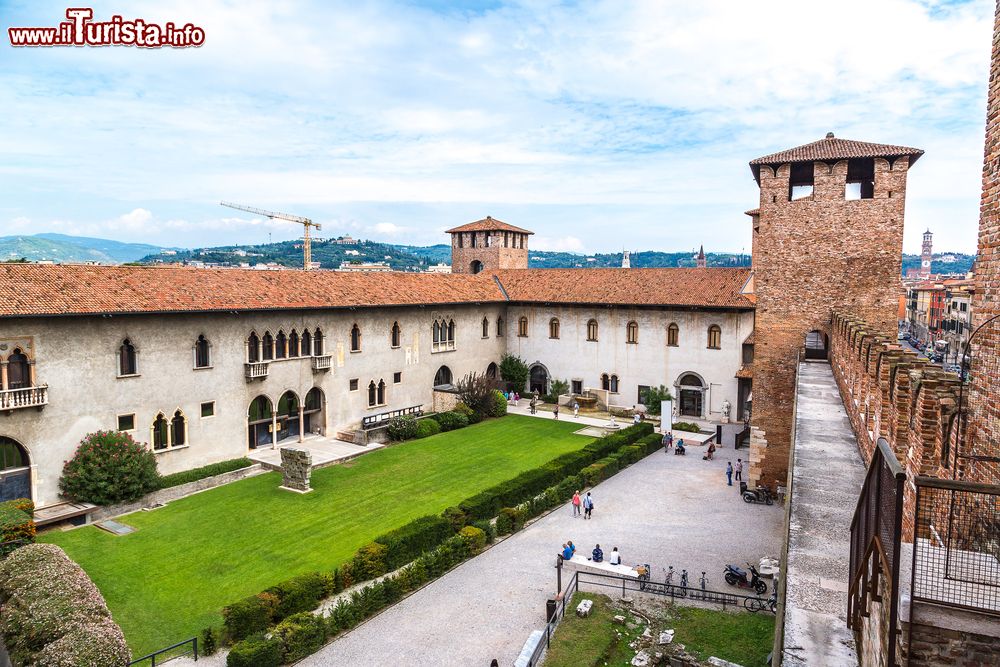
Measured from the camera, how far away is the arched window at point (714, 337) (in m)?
39.6

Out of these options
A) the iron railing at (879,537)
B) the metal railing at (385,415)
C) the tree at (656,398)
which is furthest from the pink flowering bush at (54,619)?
the tree at (656,398)

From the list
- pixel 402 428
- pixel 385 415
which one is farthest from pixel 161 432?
pixel 385 415

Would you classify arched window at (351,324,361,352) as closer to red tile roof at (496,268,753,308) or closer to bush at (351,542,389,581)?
red tile roof at (496,268,753,308)

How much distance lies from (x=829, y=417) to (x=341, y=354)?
25.1 meters

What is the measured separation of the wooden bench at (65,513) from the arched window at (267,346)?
10.1 metres

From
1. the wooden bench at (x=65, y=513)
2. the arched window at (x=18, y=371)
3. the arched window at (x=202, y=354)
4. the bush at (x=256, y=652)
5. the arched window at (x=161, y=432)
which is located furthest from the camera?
the arched window at (x=202, y=354)

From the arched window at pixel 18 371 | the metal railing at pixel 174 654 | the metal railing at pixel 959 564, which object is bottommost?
the metal railing at pixel 174 654

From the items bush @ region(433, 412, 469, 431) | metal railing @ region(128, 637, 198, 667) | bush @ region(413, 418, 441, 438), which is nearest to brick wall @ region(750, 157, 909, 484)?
bush @ region(433, 412, 469, 431)

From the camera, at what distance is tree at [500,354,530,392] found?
154 feet

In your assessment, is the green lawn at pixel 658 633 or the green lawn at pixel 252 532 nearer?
the green lawn at pixel 658 633

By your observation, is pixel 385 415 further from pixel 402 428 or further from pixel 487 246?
pixel 487 246

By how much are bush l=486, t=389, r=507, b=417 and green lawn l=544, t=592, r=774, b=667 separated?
23.6 m

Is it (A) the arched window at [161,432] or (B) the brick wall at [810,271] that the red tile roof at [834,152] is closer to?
(B) the brick wall at [810,271]

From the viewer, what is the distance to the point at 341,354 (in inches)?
1379
